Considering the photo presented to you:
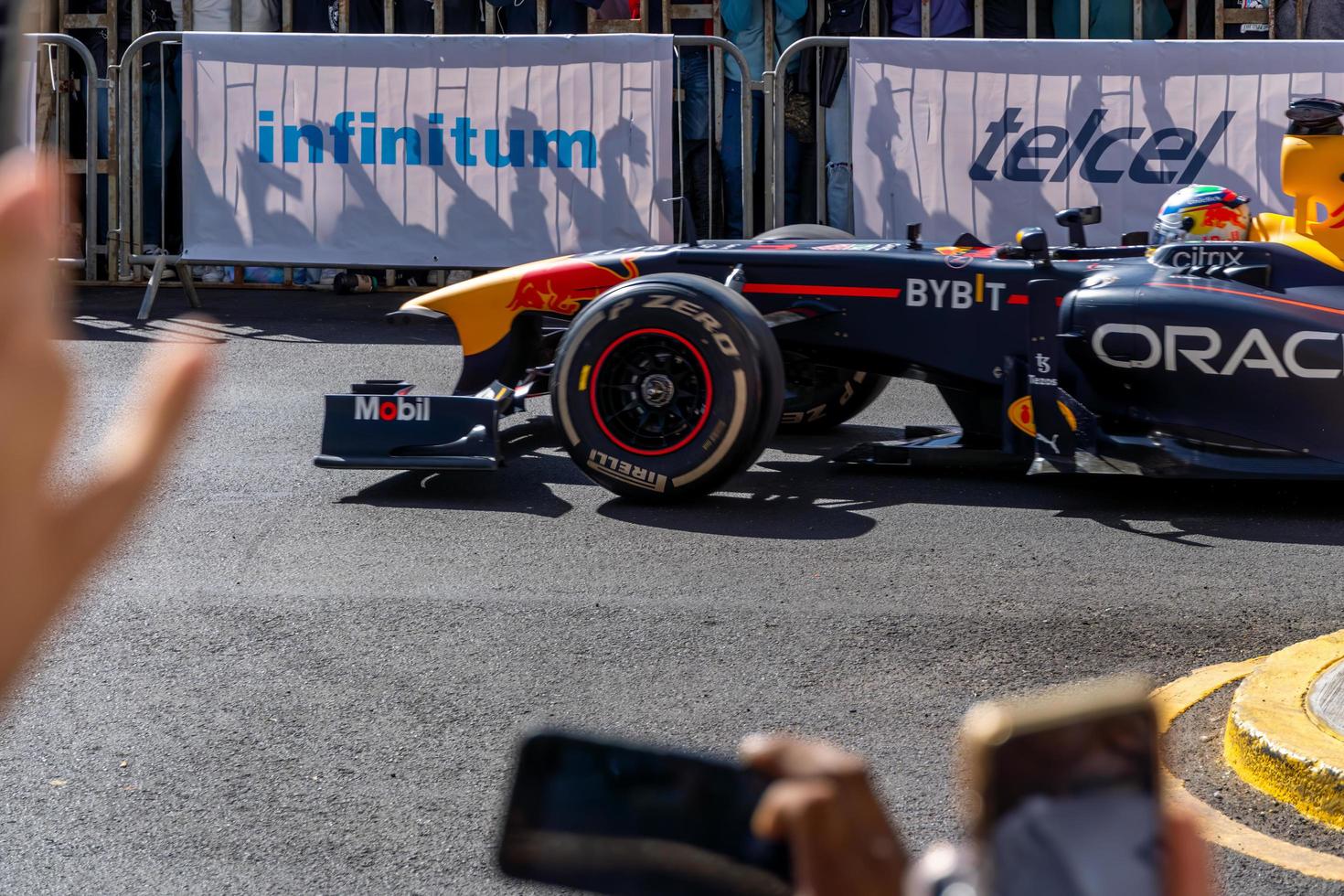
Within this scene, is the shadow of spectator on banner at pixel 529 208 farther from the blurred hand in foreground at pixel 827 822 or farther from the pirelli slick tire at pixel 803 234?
the blurred hand in foreground at pixel 827 822

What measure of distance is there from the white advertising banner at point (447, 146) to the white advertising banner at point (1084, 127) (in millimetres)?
1829

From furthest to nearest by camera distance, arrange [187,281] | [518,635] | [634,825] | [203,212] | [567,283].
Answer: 1. [187,281]
2. [203,212]
3. [567,283]
4. [518,635]
5. [634,825]

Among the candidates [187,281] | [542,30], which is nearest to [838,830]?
[187,281]

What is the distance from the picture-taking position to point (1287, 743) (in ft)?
11.8

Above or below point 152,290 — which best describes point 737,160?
above

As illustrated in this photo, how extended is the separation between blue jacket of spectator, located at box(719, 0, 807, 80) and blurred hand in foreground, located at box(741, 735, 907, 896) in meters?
13.0

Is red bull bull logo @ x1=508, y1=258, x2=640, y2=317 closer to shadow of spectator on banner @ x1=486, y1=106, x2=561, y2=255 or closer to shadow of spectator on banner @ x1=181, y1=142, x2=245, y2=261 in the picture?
shadow of spectator on banner @ x1=486, y1=106, x2=561, y2=255

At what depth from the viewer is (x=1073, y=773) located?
2.23 feet

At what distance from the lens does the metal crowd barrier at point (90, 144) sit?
1253 cm

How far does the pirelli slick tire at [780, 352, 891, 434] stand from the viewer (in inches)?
316

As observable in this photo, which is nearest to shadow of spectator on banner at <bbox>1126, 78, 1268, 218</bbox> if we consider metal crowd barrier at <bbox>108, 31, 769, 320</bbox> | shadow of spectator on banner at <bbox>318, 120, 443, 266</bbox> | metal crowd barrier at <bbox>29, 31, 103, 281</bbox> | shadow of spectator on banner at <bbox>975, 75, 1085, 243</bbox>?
shadow of spectator on banner at <bbox>975, 75, 1085, 243</bbox>

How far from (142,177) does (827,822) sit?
1338cm

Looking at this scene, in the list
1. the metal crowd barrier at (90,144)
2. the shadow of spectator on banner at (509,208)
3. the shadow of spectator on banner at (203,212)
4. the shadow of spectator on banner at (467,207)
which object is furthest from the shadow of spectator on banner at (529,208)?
the metal crowd barrier at (90,144)

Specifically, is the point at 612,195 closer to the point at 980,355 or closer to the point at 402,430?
the point at 402,430
